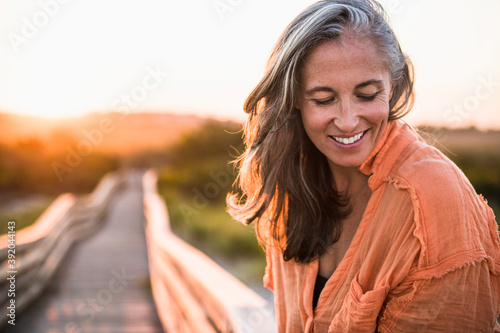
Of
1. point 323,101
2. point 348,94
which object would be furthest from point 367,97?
point 323,101

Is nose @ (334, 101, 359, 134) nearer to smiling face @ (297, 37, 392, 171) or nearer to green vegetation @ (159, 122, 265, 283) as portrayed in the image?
smiling face @ (297, 37, 392, 171)

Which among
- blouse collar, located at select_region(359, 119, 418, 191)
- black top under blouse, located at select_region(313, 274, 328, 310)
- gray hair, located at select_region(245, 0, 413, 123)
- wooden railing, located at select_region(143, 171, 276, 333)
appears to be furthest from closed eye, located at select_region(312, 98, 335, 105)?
wooden railing, located at select_region(143, 171, 276, 333)

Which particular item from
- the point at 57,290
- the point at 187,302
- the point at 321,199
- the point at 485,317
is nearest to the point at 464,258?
the point at 485,317

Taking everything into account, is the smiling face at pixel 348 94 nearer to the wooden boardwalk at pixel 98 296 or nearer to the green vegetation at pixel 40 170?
the wooden boardwalk at pixel 98 296

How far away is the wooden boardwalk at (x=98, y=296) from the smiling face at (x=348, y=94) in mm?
4207

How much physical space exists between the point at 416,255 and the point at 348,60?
744 millimetres

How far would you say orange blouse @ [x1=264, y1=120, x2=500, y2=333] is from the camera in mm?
1584

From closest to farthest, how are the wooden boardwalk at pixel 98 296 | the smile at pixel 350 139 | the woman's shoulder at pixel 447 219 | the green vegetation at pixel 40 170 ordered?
the woman's shoulder at pixel 447 219 → the smile at pixel 350 139 → the wooden boardwalk at pixel 98 296 → the green vegetation at pixel 40 170

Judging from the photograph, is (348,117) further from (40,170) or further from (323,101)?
(40,170)

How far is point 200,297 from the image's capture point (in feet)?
11.5

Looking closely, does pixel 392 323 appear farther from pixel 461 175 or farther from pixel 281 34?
pixel 281 34

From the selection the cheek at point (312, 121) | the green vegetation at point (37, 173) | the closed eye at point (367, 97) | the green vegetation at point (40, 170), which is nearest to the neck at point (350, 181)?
the cheek at point (312, 121)

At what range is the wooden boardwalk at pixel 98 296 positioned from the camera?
18.2ft

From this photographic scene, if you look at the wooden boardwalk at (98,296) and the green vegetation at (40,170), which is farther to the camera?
the green vegetation at (40,170)
